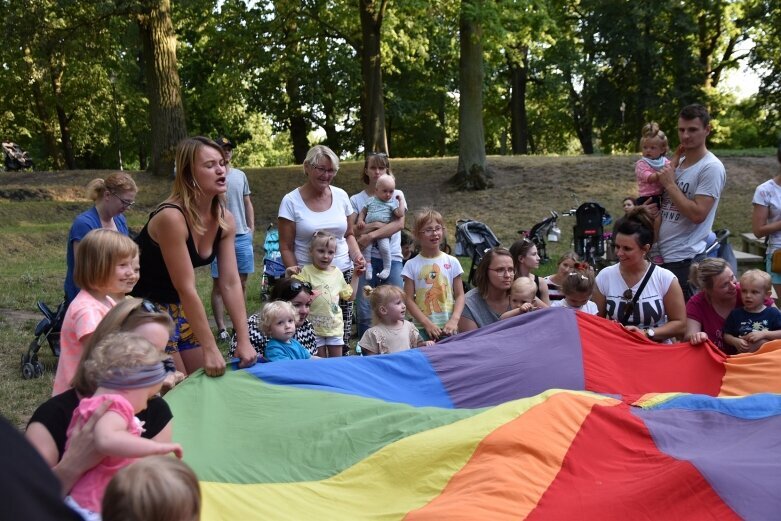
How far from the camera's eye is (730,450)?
11.2 ft

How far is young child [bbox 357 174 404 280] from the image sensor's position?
22.3 feet

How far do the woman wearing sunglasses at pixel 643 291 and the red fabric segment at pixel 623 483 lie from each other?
1.81 m

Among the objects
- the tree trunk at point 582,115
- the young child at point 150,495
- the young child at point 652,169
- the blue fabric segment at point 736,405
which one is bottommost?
the blue fabric segment at point 736,405

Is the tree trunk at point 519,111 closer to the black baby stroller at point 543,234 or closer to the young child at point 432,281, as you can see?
the black baby stroller at point 543,234

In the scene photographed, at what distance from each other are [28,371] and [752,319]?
17.1ft

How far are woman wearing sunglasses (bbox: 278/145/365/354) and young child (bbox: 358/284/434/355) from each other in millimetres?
387

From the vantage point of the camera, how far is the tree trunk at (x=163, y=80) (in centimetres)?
1629

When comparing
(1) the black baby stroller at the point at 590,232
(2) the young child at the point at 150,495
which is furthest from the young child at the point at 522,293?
(1) the black baby stroller at the point at 590,232

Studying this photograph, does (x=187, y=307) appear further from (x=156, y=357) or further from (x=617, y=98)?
(x=617, y=98)

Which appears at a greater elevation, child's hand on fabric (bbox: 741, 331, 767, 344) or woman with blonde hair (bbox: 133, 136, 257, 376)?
woman with blonde hair (bbox: 133, 136, 257, 376)

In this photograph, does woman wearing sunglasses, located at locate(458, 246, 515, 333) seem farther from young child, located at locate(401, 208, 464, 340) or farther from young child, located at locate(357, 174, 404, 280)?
young child, located at locate(357, 174, 404, 280)

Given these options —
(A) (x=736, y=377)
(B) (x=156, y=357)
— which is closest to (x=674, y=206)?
(A) (x=736, y=377)

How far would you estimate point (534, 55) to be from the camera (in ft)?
104

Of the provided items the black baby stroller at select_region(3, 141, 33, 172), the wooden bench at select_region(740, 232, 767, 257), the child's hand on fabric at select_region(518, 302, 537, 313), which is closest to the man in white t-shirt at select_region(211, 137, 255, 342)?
the child's hand on fabric at select_region(518, 302, 537, 313)
